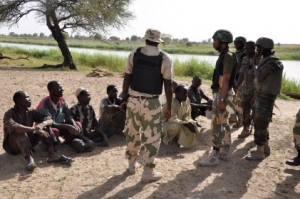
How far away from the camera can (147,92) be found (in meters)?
3.48

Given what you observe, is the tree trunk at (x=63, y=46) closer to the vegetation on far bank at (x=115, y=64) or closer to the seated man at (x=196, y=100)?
the vegetation on far bank at (x=115, y=64)

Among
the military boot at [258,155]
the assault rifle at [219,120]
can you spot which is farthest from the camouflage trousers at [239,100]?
the assault rifle at [219,120]

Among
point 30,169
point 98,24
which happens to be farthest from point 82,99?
point 98,24

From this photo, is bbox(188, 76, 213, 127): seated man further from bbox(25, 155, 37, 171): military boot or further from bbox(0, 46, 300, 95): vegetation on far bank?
bbox(0, 46, 300, 95): vegetation on far bank

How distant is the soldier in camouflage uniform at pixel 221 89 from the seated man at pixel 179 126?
0.65 meters

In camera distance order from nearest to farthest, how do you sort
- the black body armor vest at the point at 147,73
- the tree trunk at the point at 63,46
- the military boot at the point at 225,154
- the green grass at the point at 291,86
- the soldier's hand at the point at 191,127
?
the black body armor vest at the point at 147,73, the military boot at the point at 225,154, the soldier's hand at the point at 191,127, the green grass at the point at 291,86, the tree trunk at the point at 63,46

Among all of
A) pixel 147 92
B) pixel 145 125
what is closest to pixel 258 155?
pixel 145 125

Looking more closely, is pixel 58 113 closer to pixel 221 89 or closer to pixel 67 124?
pixel 67 124

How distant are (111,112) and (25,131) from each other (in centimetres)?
151

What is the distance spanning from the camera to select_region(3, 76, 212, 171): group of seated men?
3.98m

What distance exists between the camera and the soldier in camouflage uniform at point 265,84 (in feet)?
13.5

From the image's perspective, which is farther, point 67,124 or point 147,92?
point 67,124

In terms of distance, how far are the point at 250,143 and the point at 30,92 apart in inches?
226

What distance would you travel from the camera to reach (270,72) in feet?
13.4
